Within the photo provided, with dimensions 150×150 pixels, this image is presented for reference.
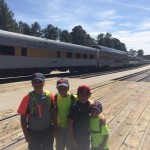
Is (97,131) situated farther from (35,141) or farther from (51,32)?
(51,32)

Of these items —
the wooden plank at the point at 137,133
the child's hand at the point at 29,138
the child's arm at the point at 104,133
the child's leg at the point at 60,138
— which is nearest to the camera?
the child's hand at the point at 29,138

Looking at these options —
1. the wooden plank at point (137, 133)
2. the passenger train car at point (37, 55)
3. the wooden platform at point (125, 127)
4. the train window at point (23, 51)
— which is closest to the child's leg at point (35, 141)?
the wooden platform at point (125, 127)

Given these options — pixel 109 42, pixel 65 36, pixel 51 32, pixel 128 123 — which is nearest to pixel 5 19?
pixel 65 36

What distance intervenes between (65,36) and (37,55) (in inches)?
3710

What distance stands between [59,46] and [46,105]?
22244mm

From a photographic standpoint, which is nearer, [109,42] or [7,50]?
[7,50]

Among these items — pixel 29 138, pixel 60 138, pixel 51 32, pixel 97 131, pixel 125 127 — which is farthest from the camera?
→ pixel 51 32

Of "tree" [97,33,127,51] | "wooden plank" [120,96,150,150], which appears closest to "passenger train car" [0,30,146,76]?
"wooden plank" [120,96,150,150]

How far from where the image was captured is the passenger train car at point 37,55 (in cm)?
1872

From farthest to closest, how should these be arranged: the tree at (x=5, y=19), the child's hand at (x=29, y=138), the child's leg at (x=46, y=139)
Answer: the tree at (x=5, y=19), the child's leg at (x=46, y=139), the child's hand at (x=29, y=138)

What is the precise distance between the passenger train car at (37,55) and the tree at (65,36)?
7886 centimetres

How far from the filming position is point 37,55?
72.6 feet

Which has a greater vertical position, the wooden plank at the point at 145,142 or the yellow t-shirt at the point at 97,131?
the yellow t-shirt at the point at 97,131

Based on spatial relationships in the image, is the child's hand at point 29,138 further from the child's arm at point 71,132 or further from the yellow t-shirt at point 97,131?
the yellow t-shirt at point 97,131
